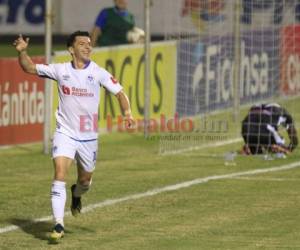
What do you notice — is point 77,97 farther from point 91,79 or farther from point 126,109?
point 126,109

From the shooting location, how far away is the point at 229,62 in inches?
998

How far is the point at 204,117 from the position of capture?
916 inches

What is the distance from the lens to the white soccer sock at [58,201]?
11570 mm

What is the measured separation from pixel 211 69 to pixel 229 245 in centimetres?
1334

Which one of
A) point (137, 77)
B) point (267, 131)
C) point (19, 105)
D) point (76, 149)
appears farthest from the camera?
point (137, 77)

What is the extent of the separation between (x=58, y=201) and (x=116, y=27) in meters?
12.2

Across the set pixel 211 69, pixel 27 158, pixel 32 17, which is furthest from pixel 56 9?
pixel 27 158

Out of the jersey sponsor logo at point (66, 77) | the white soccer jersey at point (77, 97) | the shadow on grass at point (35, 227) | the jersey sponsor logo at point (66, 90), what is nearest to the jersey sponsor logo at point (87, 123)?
the white soccer jersey at point (77, 97)

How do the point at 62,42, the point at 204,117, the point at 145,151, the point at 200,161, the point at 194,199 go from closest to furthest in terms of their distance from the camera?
the point at 194,199, the point at 200,161, the point at 145,151, the point at 204,117, the point at 62,42

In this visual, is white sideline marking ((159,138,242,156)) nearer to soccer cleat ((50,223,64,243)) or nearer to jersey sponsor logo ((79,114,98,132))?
jersey sponsor logo ((79,114,98,132))

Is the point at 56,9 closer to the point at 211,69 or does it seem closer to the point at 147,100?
the point at 211,69

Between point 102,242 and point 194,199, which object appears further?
point 194,199

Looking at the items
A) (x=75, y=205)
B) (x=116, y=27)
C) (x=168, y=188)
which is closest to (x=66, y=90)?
(x=75, y=205)

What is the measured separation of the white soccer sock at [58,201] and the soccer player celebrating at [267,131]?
24.5 feet
